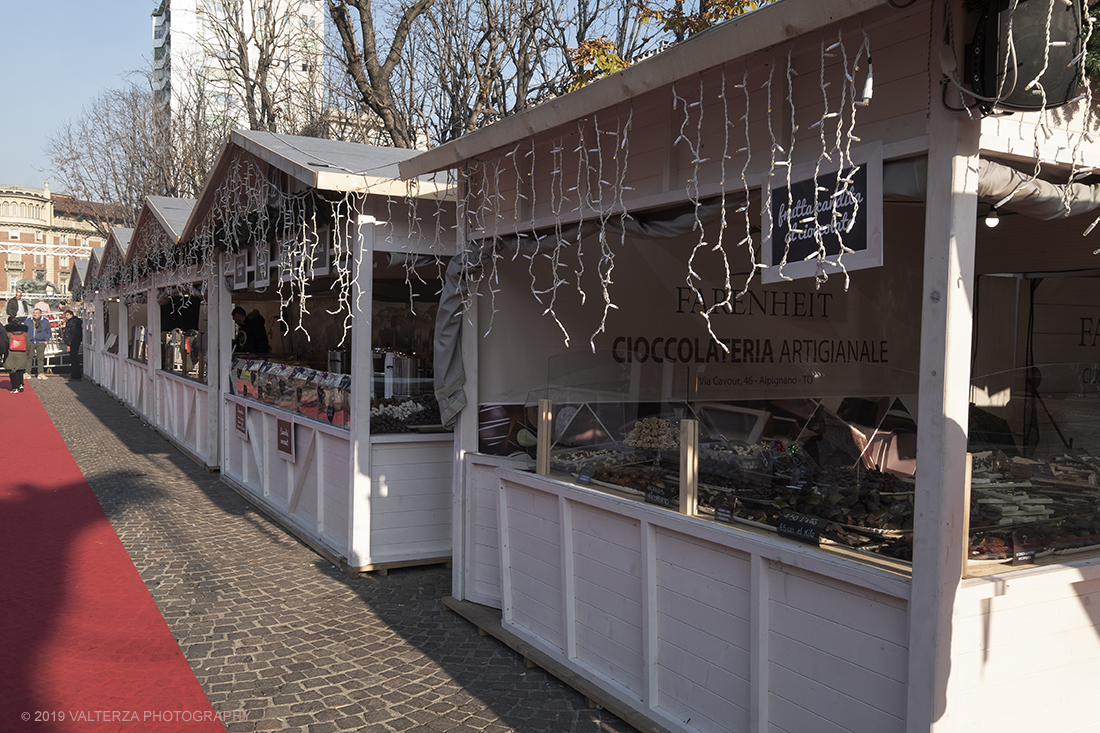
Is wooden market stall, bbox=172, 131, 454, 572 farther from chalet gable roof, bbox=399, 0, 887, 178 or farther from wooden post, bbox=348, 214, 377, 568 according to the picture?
chalet gable roof, bbox=399, 0, 887, 178

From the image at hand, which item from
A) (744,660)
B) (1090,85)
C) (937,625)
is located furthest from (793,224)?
(744,660)

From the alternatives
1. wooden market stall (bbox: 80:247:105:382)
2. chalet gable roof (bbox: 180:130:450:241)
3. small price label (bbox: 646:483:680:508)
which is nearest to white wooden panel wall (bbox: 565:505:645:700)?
small price label (bbox: 646:483:680:508)

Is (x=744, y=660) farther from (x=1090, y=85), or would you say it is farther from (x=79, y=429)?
(x=79, y=429)

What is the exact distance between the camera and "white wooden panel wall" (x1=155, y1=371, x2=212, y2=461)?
11.1m

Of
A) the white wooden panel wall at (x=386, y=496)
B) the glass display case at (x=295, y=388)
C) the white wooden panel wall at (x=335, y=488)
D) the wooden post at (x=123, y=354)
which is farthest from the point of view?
the wooden post at (x=123, y=354)

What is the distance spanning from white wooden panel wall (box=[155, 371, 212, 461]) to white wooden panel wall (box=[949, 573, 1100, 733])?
9950 millimetres

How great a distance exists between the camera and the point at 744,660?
10.8 ft

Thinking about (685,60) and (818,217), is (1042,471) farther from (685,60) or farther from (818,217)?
(685,60)

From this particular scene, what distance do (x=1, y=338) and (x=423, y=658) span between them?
25.2 m

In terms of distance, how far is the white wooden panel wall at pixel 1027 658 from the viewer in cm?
262

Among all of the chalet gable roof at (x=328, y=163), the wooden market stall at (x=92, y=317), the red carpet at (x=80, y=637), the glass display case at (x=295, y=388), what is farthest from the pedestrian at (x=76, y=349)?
the chalet gable roof at (x=328, y=163)

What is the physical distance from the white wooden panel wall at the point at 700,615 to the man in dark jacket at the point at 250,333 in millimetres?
7643

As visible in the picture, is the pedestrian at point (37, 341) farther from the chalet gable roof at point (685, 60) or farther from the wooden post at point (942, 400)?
the wooden post at point (942, 400)

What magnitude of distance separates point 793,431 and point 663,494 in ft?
3.04
